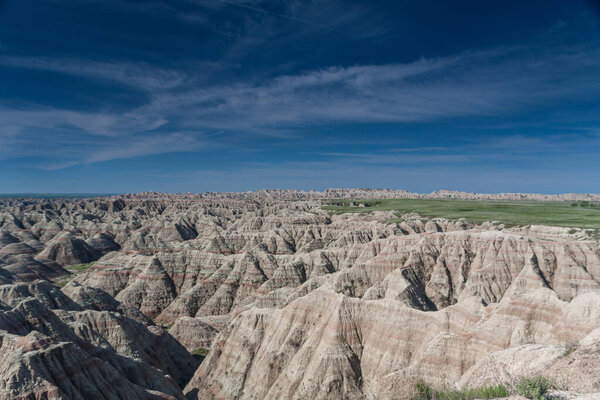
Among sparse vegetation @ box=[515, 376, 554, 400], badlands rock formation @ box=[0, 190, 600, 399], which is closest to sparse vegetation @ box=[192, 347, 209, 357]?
badlands rock formation @ box=[0, 190, 600, 399]

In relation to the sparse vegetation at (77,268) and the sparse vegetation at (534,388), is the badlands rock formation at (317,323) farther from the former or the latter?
the sparse vegetation at (77,268)

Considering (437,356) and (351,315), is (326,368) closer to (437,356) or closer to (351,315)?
(351,315)

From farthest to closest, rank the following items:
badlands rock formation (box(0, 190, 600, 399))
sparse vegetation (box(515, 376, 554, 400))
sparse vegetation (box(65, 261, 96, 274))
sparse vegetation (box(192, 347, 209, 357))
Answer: sparse vegetation (box(65, 261, 96, 274))
sparse vegetation (box(192, 347, 209, 357))
badlands rock formation (box(0, 190, 600, 399))
sparse vegetation (box(515, 376, 554, 400))

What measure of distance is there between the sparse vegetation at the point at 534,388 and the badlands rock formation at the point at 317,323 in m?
1.17

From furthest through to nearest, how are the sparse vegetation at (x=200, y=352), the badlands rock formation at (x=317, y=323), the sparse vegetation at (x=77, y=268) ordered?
the sparse vegetation at (x=77, y=268) < the sparse vegetation at (x=200, y=352) < the badlands rock formation at (x=317, y=323)

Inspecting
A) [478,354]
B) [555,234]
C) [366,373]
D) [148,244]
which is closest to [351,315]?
[366,373]

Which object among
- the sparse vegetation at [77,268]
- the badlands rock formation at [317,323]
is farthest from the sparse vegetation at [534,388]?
the sparse vegetation at [77,268]

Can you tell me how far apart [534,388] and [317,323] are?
79.4ft

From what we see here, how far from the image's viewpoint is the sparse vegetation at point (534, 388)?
10631mm

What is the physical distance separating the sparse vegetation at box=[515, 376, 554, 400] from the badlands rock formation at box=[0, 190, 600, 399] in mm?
1166

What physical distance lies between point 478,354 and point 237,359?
73.5 feet

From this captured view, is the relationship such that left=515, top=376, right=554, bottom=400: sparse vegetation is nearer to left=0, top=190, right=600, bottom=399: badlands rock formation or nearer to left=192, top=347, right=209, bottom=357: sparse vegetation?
left=0, top=190, right=600, bottom=399: badlands rock formation

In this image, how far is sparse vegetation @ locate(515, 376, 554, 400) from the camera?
34.9 feet

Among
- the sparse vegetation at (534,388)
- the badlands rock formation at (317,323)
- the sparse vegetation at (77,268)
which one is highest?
the sparse vegetation at (534,388)
